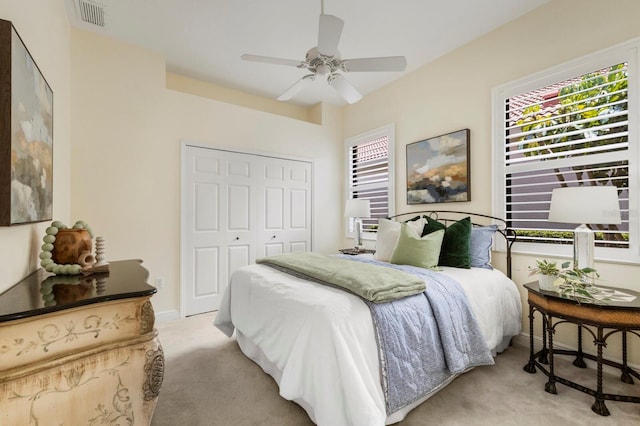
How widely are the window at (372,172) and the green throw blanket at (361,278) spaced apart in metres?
2.03

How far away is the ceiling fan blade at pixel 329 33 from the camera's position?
1855 mm

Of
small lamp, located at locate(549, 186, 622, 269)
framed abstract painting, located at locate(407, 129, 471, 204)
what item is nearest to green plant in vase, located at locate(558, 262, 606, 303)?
small lamp, located at locate(549, 186, 622, 269)

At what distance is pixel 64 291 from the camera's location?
1.24 m

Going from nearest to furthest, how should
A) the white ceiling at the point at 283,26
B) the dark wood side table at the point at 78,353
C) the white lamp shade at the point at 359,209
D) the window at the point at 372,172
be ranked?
the dark wood side table at the point at 78,353, the white ceiling at the point at 283,26, the white lamp shade at the point at 359,209, the window at the point at 372,172

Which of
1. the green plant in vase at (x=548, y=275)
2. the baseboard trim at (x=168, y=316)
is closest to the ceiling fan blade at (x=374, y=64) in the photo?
the green plant in vase at (x=548, y=275)

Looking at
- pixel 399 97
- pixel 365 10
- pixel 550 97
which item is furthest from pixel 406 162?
pixel 365 10

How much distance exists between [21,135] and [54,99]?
1149 millimetres

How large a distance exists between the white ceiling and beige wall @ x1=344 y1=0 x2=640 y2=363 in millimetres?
170

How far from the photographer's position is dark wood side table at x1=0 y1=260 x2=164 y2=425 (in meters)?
0.97

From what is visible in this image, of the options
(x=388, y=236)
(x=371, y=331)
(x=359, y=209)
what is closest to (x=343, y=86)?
(x=388, y=236)

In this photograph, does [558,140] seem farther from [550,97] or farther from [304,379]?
[304,379]

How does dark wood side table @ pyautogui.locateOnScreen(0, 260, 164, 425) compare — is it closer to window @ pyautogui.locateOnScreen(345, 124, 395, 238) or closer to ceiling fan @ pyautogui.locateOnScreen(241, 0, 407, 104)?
ceiling fan @ pyautogui.locateOnScreen(241, 0, 407, 104)

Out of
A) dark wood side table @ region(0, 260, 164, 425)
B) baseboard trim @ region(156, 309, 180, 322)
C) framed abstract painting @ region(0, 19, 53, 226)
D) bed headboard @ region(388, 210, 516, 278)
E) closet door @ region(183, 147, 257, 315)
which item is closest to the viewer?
dark wood side table @ region(0, 260, 164, 425)

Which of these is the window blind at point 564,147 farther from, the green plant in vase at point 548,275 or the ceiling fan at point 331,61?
the ceiling fan at point 331,61
